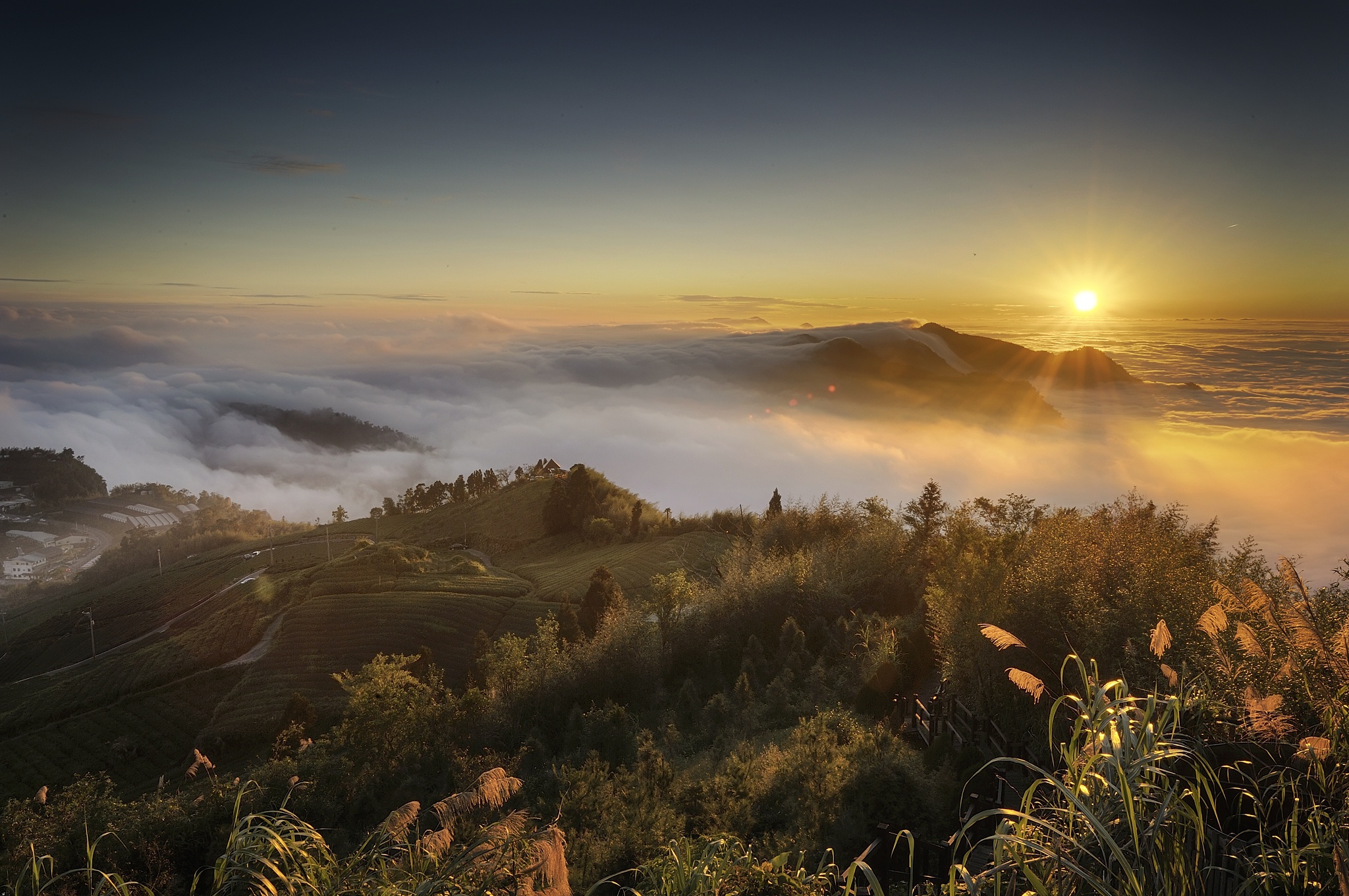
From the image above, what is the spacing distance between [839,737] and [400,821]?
12412mm

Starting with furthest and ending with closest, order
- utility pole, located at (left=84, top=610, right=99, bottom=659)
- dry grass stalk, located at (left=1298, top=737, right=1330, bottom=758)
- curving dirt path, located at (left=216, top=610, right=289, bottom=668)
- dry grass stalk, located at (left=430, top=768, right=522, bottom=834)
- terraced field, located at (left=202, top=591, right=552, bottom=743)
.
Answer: utility pole, located at (left=84, top=610, right=99, bottom=659), curving dirt path, located at (left=216, top=610, right=289, bottom=668), terraced field, located at (left=202, top=591, right=552, bottom=743), dry grass stalk, located at (left=430, top=768, right=522, bottom=834), dry grass stalk, located at (left=1298, top=737, right=1330, bottom=758)

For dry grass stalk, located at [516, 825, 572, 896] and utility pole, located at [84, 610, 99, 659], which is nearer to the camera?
dry grass stalk, located at [516, 825, 572, 896]

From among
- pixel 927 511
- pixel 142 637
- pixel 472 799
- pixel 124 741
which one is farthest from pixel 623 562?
pixel 472 799

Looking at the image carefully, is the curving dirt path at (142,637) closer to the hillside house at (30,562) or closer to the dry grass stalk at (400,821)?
the dry grass stalk at (400,821)

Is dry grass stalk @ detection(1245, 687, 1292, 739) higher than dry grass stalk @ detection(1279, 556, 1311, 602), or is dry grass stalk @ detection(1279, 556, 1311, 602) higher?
dry grass stalk @ detection(1279, 556, 1311, 602)

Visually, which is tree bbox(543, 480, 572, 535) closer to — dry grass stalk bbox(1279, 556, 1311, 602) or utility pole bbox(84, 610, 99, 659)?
utility pole bbox(84, 610, 99, 659)

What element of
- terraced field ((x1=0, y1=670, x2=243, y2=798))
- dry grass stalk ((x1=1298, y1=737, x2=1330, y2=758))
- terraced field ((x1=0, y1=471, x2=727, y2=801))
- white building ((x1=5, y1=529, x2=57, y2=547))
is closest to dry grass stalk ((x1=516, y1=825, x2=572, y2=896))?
dry grass stalk ((x1=1298, y1=737, x2=1330, y2=758))

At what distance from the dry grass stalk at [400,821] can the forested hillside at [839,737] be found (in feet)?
0.13

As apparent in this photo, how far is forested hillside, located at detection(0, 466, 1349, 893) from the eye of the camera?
4.35 metres

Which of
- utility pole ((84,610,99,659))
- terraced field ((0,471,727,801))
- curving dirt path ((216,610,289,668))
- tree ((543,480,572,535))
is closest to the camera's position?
terraced field ((0,471,727,801))

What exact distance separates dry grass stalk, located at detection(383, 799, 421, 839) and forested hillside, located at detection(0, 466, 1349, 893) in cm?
4

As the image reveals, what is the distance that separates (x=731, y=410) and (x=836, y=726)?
173 meters

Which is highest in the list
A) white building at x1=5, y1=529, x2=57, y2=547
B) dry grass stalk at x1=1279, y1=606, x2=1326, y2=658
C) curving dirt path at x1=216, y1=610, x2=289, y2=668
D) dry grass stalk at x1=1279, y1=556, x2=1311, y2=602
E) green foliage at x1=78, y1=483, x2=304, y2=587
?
dry grass stalk at x1=1279, y1=556, x2=1311, y2=602

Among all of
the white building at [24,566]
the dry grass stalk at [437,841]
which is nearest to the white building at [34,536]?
the white building at [24,566]
